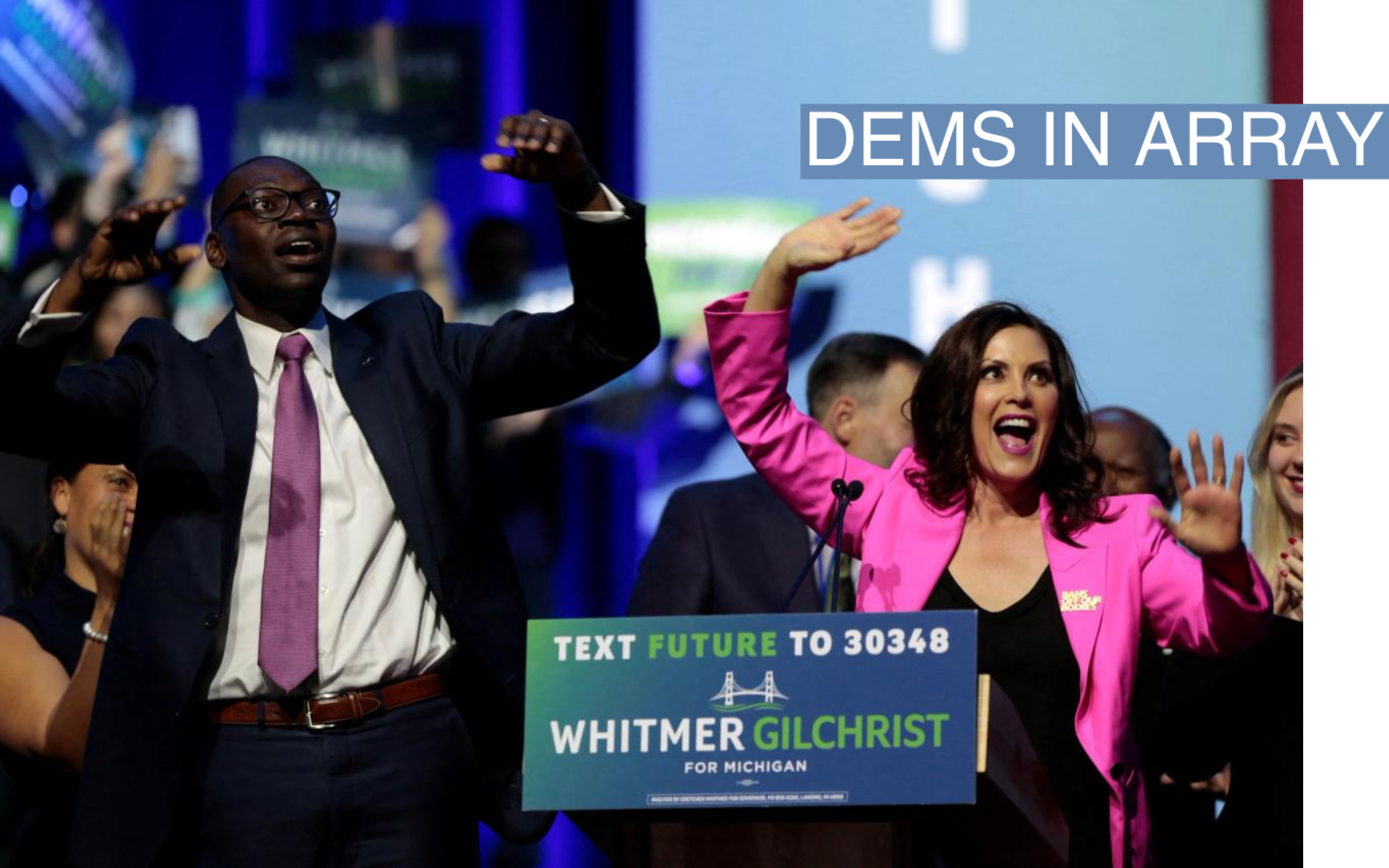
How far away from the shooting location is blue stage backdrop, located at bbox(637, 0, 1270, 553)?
6039 mm

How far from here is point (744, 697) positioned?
267 cm

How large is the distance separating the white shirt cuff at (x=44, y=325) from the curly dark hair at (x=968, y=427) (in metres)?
1.49

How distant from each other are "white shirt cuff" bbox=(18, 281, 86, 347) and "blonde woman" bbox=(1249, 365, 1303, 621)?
2.52 meters

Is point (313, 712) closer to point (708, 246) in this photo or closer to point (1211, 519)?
point (1211, 519)

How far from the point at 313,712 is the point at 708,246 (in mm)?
3256

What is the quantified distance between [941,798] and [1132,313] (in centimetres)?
371

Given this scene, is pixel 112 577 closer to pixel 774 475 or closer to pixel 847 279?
pixel 774 475

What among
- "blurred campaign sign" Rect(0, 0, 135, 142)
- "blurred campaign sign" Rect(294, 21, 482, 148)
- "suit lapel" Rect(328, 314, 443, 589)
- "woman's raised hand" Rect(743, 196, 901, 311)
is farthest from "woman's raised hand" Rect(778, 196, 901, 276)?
"blurred campaign sign" Rect(0, 0, 135, 142)

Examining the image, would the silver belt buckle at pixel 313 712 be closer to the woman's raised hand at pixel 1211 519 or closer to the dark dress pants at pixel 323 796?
the dark dress pants at pixel 323 796

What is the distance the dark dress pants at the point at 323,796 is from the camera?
3.02 metres

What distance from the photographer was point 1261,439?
14.2 feet

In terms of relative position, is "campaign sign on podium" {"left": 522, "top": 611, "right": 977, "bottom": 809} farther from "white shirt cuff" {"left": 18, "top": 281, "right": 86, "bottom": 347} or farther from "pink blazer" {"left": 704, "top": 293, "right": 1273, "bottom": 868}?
"white shirt cuff" {"left": 18, "top": 281, "right": 86, "bottom": 347}

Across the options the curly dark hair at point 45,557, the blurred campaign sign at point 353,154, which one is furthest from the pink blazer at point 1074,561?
the blurred campaign sign at point 353,154

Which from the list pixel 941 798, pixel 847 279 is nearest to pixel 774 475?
pixel 941 798
